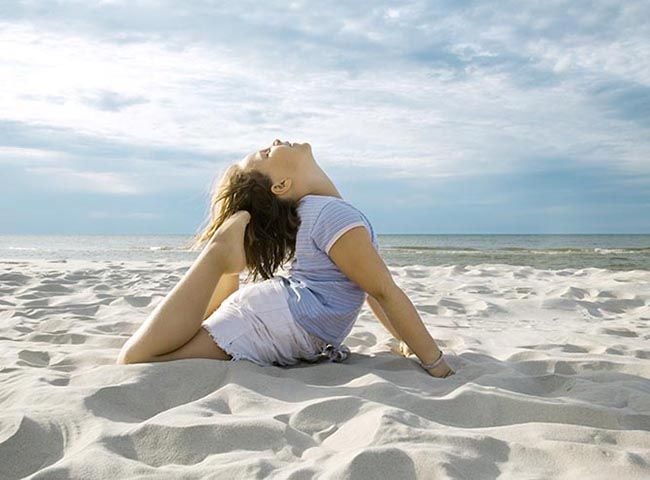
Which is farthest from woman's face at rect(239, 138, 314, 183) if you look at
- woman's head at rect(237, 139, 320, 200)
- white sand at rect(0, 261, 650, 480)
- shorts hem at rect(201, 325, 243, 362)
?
white sand at rect(0, 261, 650, 480)

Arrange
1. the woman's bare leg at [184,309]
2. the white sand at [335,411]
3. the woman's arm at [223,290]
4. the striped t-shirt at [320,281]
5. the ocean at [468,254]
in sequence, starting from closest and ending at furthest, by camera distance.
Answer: the white sand at [335,411] < the woman's bare leg at [184,309] < the striped t-shirt at [320,281] < the woman's arm at [223,290] < the ocean at [468,254]

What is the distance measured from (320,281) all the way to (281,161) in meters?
0.62

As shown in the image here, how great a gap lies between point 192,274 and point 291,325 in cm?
52

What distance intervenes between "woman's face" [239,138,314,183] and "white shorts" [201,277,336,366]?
1.84 ft

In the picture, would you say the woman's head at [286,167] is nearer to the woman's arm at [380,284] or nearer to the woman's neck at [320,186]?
the woman's neck at [320,186]

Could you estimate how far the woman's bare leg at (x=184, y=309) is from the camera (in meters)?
2.72

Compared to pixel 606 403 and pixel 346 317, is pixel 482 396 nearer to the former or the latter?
pixel 606 403

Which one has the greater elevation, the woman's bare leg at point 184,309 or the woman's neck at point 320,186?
the woman's neck at point 320,186

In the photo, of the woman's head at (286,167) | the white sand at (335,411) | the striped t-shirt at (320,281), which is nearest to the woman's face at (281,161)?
the woman's head at (286,167)

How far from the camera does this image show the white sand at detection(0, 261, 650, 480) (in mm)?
1650

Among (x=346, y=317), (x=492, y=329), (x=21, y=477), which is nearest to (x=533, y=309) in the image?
(x=492, y=329)

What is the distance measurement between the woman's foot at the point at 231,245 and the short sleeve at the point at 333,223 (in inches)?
13.4

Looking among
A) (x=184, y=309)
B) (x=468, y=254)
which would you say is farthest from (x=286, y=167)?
(x=468, y=254)

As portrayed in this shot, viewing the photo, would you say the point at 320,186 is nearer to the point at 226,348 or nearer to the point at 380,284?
the point at 380,284
